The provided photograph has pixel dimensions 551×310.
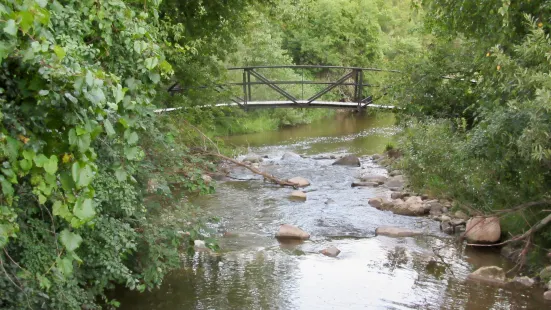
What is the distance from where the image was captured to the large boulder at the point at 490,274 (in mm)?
7555

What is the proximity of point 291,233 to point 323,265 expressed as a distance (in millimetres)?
1206

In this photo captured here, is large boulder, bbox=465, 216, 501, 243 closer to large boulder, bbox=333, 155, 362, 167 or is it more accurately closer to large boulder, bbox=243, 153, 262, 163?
large boulder, bbox=333, 155, 362, 167

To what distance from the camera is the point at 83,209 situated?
7.84 feet

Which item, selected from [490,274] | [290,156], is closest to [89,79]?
[490,274]

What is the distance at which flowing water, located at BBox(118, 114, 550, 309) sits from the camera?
700 centimetres

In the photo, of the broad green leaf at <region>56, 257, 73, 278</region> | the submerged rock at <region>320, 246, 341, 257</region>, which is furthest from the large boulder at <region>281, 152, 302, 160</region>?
the broad green leaf at <region>56, 257, 73, 278</region>

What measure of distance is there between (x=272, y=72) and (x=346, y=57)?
7159 mm

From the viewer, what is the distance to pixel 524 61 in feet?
22.4

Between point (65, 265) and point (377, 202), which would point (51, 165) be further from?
point (377, 202)

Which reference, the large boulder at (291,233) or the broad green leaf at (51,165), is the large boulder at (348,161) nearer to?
the large boulder at (291,233)

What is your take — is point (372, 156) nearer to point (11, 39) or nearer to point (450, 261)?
point (450, 261)

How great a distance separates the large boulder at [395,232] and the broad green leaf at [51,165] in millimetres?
7699

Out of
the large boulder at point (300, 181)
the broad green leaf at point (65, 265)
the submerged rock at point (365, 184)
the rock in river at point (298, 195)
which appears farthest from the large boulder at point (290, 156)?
the broad green leaf at point (65, 265)

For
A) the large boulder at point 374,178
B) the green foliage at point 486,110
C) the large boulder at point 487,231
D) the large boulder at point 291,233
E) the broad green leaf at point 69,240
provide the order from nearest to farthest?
the broad green leaf at point 69,240 → the green foliage at point 486,110 → the large boulder at point 487,231 → the large boulder at point 291,233 → the large boulder at point 374,178
